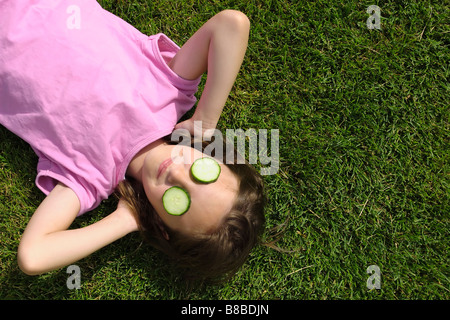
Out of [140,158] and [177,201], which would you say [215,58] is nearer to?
[140,158]

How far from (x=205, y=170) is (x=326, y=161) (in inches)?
42.9

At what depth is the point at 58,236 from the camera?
235cm

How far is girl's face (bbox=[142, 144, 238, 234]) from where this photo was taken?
88.4 inches

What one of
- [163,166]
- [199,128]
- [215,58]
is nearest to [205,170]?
[163,166]

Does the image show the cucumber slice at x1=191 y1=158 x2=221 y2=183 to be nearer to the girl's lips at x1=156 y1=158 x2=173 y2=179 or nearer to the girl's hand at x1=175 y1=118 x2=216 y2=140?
the girl's lips at x1=156 y1=158 x2=173 y2=179

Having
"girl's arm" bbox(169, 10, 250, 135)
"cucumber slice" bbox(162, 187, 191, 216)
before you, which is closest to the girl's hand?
"girl's arm" bbox(169, 10, 250, 135)

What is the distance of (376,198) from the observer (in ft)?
9.39

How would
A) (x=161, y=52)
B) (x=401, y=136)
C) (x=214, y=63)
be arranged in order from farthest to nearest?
1. (x=401, y=136)
2. (x=161, y=52)
3. (x=214, y=63)

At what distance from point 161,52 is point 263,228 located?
A: 1450 mm

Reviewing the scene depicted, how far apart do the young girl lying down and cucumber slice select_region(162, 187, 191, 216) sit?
6 cm

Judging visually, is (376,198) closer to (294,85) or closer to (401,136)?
(401,136)

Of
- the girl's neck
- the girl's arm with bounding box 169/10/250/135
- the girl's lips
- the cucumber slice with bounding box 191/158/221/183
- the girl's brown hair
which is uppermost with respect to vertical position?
the girl's arm with bounding box 169/10/250/135

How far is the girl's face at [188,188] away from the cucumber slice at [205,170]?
0.13 ft
